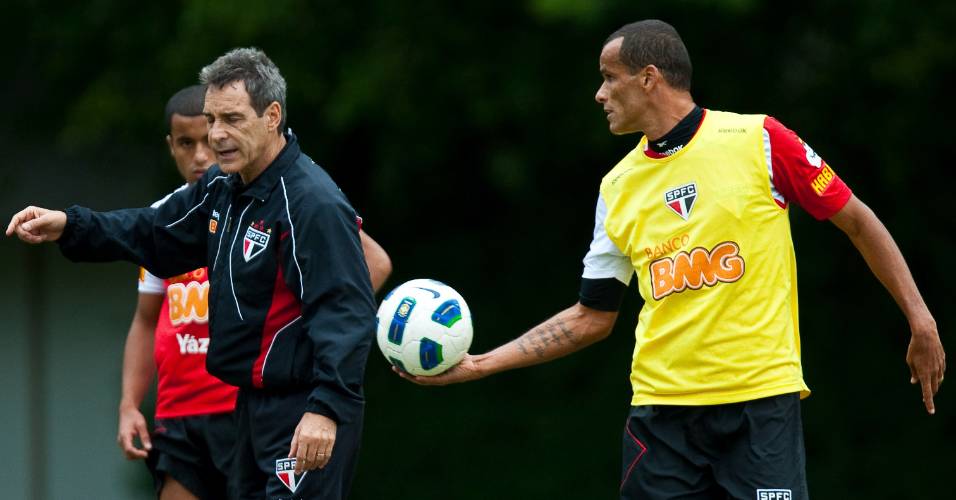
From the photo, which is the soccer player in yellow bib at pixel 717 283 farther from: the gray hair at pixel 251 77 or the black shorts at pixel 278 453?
the gray hair at pixel 251 77

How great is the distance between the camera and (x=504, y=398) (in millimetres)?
11078

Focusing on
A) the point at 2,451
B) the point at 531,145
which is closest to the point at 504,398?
the point at 531,145

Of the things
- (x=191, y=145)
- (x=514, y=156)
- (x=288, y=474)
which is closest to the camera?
(x=288, y=474)

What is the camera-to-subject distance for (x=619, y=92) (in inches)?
192

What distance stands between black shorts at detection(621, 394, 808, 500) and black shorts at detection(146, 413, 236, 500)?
1.67 m

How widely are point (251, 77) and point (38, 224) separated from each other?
2.85ft

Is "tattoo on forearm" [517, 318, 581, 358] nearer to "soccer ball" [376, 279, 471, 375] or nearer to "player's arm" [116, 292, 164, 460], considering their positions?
"soccer ball" [376, 279, 471, 375]

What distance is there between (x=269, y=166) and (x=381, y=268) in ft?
2.75

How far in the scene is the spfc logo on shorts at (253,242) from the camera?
15.5 feet

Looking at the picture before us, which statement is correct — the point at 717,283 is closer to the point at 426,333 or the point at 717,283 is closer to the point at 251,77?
the point at 426,333

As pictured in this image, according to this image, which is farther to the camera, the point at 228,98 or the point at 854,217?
the point at 228,98

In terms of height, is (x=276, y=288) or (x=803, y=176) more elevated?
(x=803, y=176)

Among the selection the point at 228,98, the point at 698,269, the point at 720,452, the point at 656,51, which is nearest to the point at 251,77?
the point at 228,98

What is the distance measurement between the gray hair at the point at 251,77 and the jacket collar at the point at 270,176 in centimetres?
9
